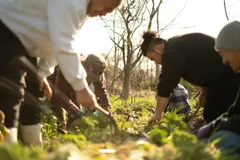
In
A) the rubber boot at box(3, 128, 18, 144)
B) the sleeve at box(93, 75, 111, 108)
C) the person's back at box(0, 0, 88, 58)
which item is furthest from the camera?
the sleeve at box(93, 75, 111, 108)

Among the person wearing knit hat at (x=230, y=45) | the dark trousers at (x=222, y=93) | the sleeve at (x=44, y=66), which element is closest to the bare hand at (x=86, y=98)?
the sleeve at (x=44, y=66)

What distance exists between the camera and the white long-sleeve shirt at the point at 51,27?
223 cm

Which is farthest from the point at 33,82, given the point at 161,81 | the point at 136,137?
the point at 161,81

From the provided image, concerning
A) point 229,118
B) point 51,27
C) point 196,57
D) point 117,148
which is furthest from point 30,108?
point 196,57

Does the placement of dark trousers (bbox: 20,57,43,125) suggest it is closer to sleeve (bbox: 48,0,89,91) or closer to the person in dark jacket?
sleeve (bbox: 48,0,89,91)

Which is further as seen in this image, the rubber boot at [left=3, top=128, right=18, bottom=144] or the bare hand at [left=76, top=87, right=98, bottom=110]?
the bare hand at [left=76, top=87, right=98, bottom=110]

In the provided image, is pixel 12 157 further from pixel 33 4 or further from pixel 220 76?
pixel 220 76

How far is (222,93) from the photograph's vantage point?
3.44 m

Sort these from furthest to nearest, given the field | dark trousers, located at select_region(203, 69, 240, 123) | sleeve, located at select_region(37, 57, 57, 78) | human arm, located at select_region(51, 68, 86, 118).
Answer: human arm, located at select_region(51, 68, 86, 118)
dark trousers, located at select_region(203, 69, 240, 123)
sleeve, located at select_region(37, 57, 57, 78)
the field

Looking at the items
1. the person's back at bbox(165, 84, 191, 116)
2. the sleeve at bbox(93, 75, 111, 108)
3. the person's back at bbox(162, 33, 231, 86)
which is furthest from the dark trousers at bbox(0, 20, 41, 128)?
the person's back at bbox(165, 84, 191, 116)

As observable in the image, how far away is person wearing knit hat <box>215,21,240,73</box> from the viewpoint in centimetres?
274

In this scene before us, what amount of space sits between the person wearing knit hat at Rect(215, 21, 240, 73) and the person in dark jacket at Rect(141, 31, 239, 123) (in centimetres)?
65

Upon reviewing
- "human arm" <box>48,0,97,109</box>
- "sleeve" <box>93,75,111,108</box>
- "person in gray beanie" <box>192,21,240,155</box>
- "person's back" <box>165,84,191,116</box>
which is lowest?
"person's back" <box>165,84,191,116</box>

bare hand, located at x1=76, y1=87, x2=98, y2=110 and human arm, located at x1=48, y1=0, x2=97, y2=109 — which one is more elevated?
human arm, located at x1=48, y1=0, x2=97, y2=109
